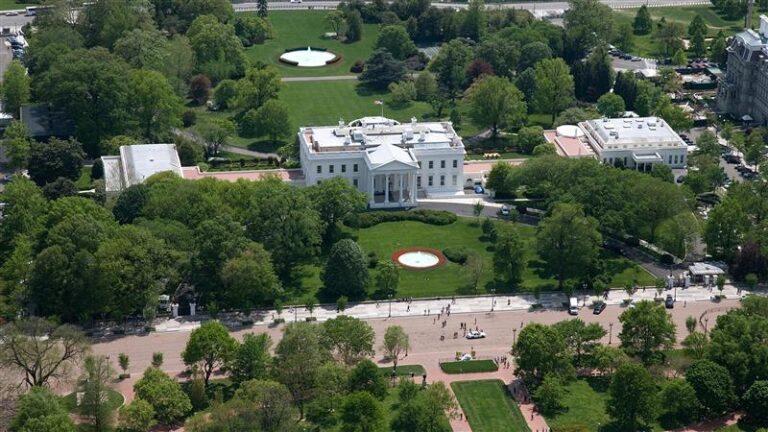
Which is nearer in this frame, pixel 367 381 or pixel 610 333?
pixel 367 381

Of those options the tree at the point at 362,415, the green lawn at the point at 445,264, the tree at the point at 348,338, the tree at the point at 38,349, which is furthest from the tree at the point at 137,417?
the green lawn at the point at 445,264

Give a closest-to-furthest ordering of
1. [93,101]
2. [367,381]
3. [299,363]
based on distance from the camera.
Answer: [299,363] < [367,381] < [93,101]

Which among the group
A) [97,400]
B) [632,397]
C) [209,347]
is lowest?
[632,397]

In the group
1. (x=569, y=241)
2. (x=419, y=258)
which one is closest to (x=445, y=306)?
(x=419, y=258)

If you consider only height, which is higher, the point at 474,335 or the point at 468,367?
the point at 474,335

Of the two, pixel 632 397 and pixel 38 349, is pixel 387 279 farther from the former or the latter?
pixel 38 349

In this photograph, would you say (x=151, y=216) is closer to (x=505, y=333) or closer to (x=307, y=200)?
(x=307, y=200)

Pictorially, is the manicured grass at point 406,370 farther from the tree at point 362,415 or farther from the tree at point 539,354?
the tree at point 362,415
